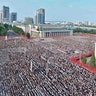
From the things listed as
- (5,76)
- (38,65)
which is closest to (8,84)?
(5,76)

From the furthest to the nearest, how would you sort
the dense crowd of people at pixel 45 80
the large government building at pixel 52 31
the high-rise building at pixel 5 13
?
the high-rise building at pixel 5 13 → the large government building at pixel 52 31 → the dense crowd of people at pixel 45 80

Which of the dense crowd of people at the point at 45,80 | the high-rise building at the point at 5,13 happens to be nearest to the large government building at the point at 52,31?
the dense crowd of people at the point at 45,80

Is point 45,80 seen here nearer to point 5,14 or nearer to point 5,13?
point 5,13

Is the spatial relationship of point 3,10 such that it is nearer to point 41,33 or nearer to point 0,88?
point 41,33

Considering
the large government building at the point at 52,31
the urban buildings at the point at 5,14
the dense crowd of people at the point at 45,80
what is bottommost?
the dense crowd of people at the point at 45,80

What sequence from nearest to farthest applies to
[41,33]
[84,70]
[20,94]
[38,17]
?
[20,94] → [84,70] → [41,33] → [38,17]

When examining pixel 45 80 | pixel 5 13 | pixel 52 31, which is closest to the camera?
pixel 45 80

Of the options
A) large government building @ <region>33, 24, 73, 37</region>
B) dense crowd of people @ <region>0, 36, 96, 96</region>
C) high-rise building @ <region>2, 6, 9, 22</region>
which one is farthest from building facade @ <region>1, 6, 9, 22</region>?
dense crowd of people @ <region>0, 36, 96, 96</region>

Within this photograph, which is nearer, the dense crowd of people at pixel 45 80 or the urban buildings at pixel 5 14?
the dense crowd of people at pixel 45 80

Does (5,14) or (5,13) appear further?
(5,14)

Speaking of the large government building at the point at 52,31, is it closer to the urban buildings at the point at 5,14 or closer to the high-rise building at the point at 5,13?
the urban buildings at the point at 5,14

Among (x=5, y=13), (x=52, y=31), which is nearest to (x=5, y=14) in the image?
(x=5, y=13)
